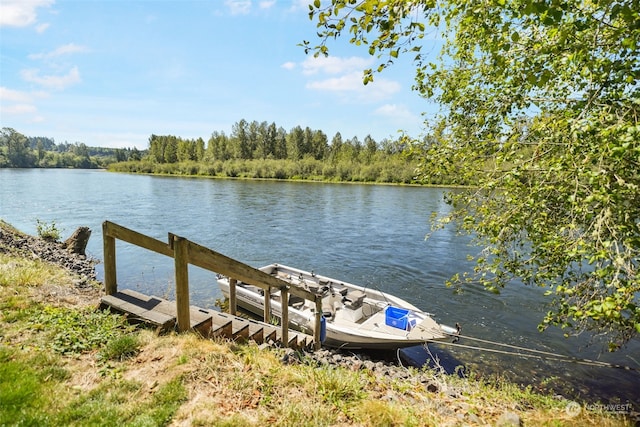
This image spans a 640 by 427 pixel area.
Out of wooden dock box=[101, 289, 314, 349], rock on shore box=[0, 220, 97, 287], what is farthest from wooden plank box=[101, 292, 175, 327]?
rock on shore box=[0, 220, 97, 287]

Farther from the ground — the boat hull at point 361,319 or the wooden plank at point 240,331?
the wooden plank at point 240,331

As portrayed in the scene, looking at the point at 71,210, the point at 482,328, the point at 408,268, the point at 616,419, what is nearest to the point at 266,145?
the point at 71,210

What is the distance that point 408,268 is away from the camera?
57.6ft

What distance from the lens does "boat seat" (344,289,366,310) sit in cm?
1021

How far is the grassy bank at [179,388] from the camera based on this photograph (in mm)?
3131

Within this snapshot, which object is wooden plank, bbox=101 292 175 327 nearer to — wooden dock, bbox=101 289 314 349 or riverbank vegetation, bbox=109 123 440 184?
wooden dock, bbox=101 289 314 349

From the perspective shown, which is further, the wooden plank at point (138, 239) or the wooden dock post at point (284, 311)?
the wooden dock post at point (284, 311)

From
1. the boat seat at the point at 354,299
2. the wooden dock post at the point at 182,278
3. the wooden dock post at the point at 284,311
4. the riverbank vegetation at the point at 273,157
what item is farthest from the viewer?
the riverbank vegetation at the point at 273,157

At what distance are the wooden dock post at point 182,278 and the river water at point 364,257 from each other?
4627 millimetres

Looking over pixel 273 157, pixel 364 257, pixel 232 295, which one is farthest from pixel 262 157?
pixel 232 295

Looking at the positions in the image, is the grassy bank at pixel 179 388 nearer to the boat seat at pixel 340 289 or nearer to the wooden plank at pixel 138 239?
the wooden plank at pixel 138 239

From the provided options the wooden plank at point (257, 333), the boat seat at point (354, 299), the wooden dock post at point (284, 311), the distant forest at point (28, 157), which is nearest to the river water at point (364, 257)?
the boat seat at point (354, 299)

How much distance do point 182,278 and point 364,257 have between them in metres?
15.9

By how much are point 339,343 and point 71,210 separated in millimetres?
31822
